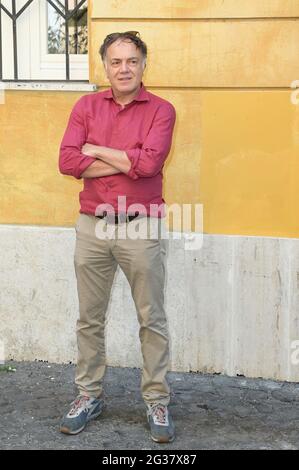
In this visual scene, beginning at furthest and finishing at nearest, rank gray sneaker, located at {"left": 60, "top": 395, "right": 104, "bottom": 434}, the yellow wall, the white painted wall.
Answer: the white painted wall
the yellow wall
gray sneaker, located at {"left": 60, "top": 395, "right": 104, "bottom": 434}

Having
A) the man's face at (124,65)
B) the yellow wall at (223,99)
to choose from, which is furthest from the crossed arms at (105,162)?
the yellow wall at (223,99)

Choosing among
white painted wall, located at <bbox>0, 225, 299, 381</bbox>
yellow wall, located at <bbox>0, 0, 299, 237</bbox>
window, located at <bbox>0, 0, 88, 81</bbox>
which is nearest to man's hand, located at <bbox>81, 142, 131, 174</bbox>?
yellow wall, located at <bbox>0, 0, 299, 237</bbox>

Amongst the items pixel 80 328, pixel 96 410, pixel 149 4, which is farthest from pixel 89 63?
pixel 96 410

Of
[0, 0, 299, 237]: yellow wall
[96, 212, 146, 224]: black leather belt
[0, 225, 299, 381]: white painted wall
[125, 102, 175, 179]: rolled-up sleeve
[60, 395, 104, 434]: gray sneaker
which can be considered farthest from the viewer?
[0, 225, 299, 381]: white painted wall

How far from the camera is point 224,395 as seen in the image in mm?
4605

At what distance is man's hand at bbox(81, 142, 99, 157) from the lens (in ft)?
12.5

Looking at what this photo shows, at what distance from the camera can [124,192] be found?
12.5 feet

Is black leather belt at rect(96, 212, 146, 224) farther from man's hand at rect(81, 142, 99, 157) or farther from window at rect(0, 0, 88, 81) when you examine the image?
window at rect(0, 0, 88, 81)

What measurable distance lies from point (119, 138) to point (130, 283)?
795 mm

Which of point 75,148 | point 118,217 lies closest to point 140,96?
point 75,148

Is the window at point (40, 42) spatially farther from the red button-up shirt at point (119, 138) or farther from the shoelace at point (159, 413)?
the shoelace at point (159, 413)

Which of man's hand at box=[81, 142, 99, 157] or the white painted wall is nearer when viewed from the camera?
man's hand at box=[81, 142, 99, 157]

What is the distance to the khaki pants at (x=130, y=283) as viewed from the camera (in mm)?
3848

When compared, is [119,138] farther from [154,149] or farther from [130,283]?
[130,283]
